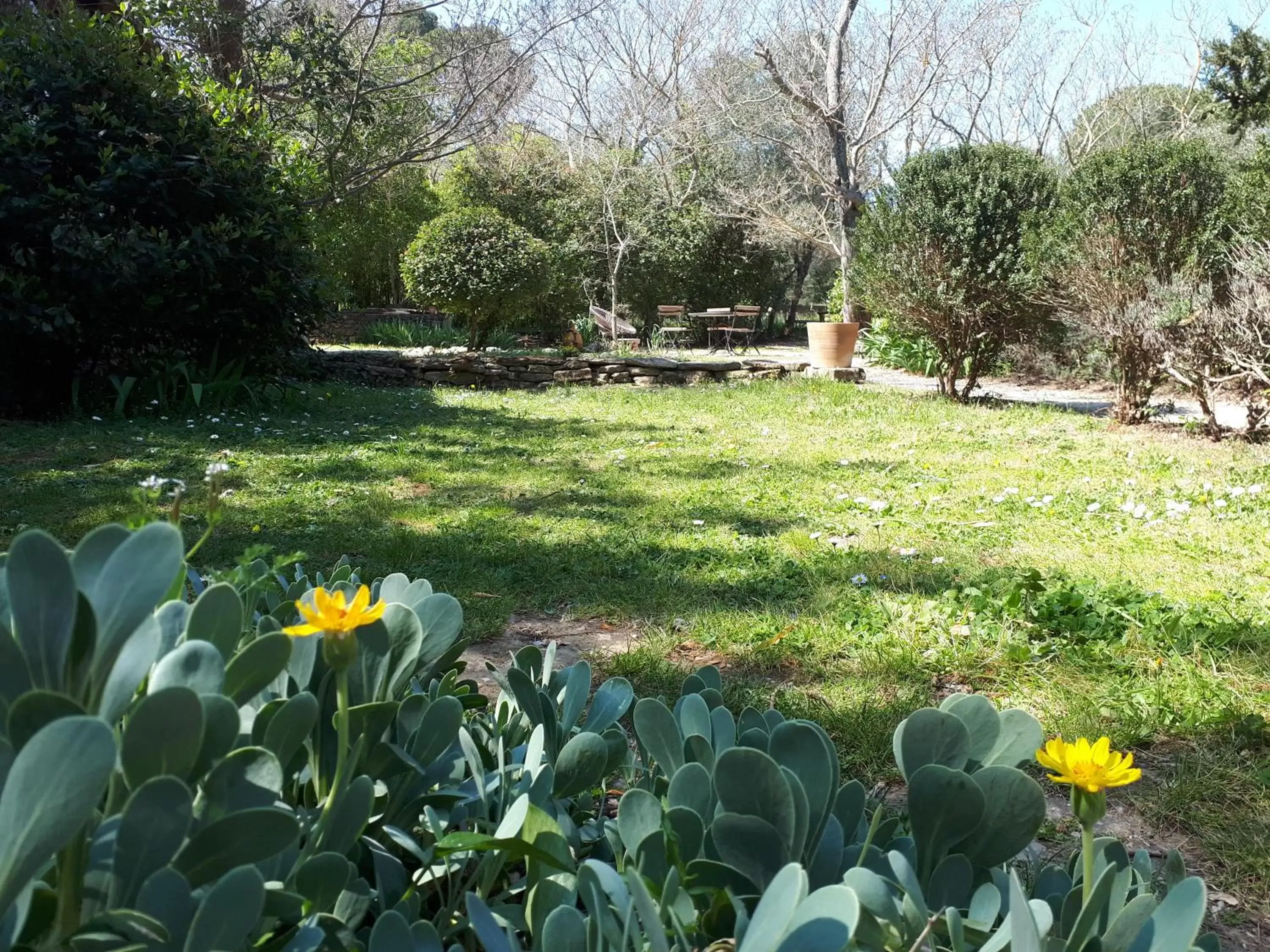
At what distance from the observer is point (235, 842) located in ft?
2.02

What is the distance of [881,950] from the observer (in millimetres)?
715

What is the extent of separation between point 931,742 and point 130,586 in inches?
26.1

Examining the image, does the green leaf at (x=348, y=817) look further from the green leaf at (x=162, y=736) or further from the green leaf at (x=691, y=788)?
the green leaf at (x=691, y=788)

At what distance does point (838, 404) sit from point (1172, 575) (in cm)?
578

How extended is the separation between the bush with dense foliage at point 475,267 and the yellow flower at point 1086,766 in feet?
43.0

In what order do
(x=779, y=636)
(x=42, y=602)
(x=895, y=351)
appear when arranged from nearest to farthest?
→ (x=42, y=602)
(x=779, y=636)
(x=895, y=351)

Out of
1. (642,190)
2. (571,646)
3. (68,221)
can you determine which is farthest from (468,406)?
(642,190)

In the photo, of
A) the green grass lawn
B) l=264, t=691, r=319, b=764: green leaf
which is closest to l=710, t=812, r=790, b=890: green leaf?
l=264, t=691, r=319, b=764: green leaf

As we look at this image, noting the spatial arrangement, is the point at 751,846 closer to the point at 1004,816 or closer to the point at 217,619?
the point at 1004,816

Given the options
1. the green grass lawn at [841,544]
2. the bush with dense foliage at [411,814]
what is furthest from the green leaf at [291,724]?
the green grass lawn at [841,544]

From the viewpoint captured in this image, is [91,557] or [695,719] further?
[695,719]

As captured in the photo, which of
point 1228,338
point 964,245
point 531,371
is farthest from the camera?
point 531,371

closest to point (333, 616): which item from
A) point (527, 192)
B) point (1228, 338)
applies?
point (1228, 338)

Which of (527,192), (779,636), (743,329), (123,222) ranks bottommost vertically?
(779,636)
